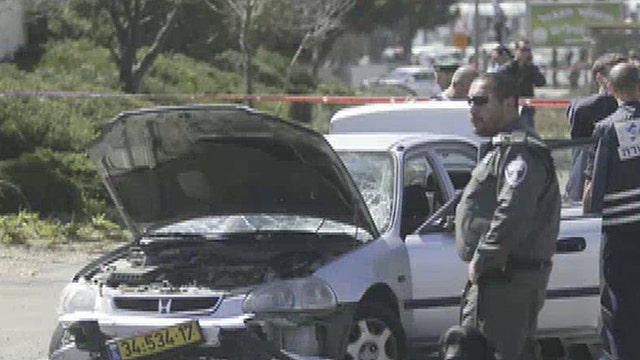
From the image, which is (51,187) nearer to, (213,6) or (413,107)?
(413,107)

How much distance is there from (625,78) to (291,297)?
216 cm

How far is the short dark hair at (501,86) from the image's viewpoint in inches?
251

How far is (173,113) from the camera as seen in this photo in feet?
25.5

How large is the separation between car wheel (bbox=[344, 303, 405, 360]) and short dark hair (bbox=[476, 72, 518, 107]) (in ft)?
5.66

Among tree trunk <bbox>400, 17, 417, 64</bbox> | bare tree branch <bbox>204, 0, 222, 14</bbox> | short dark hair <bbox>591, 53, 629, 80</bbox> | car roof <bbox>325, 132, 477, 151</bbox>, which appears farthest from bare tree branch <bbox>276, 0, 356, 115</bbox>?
car roof <bbox>325, 132, 477, 151</bbox>

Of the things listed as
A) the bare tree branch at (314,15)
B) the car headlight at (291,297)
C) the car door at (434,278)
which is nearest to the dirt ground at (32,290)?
the car headlight at (291,297)

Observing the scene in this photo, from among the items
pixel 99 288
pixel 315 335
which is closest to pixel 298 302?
pixel 315 335

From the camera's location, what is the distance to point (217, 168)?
8.21m

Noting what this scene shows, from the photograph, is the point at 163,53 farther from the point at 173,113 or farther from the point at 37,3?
the point at 173,113

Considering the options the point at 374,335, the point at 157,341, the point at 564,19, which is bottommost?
the point at 564,19

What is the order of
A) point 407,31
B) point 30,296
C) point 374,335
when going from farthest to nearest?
point 407,31
point 30,296
point 374,335

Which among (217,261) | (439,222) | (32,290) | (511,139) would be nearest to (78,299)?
(217,261)

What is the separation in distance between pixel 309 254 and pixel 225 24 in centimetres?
2330

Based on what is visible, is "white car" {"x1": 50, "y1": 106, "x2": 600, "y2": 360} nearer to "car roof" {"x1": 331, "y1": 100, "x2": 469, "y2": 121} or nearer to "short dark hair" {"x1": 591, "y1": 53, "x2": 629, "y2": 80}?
"short dark hair" {"x1": 591, "y1": 53, "x2": 629, "y2": 80}
